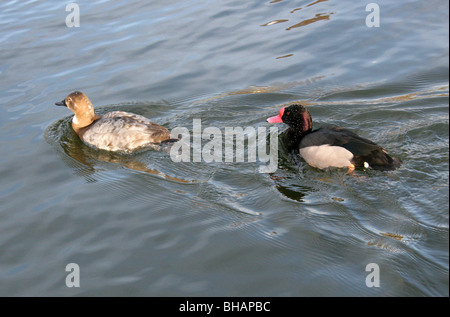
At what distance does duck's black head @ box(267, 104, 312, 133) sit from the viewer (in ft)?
25.8

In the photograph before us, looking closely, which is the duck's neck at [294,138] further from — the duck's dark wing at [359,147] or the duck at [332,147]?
the duck's dark wing at [359,147]

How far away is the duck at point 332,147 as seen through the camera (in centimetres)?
686

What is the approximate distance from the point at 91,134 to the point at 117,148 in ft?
1.77

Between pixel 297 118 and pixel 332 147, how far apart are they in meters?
0.99

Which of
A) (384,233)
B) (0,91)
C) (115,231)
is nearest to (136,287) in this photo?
(115,231)

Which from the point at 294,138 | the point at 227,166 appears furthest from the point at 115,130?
the point at 294,138

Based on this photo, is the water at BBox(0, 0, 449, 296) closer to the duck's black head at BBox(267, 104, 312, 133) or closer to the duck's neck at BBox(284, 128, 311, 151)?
the duck's neck at BBox(284, 128, 311, 151)

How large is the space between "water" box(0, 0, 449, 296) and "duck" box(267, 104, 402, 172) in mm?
211

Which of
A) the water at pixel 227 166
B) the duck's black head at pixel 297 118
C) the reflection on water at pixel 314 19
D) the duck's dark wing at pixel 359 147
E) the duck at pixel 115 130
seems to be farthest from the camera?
the reflection on water at pixel 314 19

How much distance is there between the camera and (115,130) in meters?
8.10

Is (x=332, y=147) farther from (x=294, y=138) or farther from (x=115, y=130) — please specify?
(x=115, y=130)

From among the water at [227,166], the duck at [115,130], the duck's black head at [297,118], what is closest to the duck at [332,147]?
the duck's black head at [297,118]

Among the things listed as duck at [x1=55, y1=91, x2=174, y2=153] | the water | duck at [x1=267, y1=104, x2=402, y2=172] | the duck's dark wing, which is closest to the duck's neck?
duck at [x1=267, y1=104, x2=402, y2=172]

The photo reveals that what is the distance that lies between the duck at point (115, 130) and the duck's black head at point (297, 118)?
1857mm
